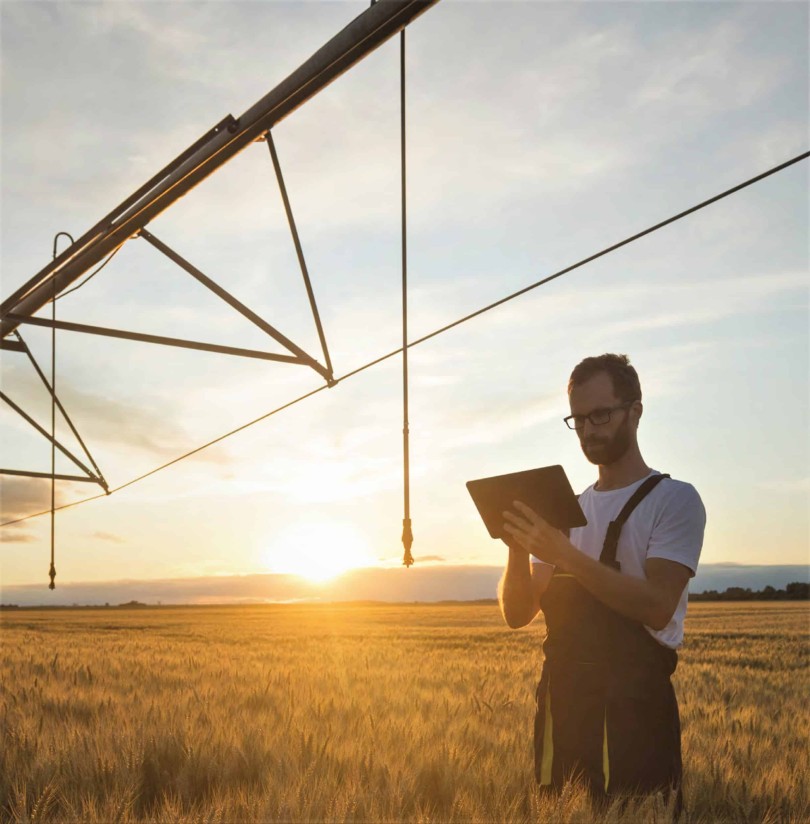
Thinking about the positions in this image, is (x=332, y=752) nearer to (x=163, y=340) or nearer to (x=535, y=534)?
(x=535, y=534)

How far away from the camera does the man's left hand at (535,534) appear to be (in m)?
3.10

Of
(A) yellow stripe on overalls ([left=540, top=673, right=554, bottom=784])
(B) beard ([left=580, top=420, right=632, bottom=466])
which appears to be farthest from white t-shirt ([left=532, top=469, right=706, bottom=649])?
(A) yellow stripe on overalls ([left=540, top=673, right=554, bottom=784])

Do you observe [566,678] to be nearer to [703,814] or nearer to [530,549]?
[530,549]

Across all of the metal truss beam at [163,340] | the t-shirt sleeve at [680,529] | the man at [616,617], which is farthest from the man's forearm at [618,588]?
the metal truss beam at [163,340]

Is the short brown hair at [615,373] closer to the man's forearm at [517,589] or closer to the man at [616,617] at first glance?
the man at [616,617]

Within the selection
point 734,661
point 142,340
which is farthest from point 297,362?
point 734,661

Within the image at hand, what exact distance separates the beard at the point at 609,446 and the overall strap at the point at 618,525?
0.20 metres

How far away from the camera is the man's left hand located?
3.10 meters

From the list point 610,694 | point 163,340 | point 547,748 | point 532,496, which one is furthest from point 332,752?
point 163,340

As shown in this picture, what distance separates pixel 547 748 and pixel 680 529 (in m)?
1.06

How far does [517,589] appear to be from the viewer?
139 inches

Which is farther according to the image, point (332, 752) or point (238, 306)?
point (238, 306)

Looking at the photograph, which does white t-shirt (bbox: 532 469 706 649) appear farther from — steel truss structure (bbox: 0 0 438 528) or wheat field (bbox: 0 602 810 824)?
steel truss structure (bbox: 0 0 438 528)

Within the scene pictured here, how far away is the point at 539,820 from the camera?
2.97m
